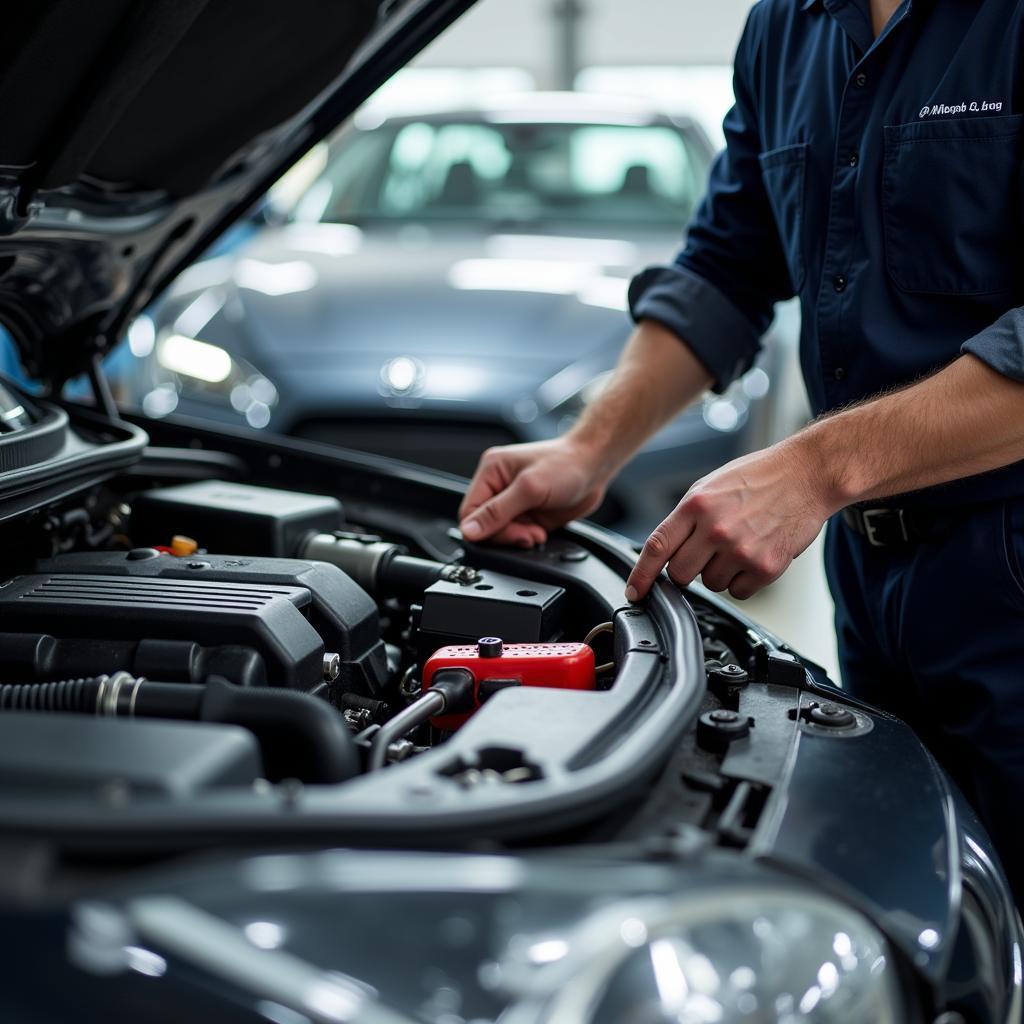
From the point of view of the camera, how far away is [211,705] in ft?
3.12

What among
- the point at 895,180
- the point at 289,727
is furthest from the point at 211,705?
the point at 895,180

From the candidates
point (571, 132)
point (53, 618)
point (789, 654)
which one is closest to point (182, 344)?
point (571, 132)

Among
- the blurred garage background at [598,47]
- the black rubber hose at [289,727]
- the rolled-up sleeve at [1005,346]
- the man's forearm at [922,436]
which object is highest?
the blurred garage background at [598,47]

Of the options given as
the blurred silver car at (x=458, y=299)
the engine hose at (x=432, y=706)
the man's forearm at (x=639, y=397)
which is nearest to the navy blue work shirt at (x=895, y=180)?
the man's forearm at (x=639, y=397)

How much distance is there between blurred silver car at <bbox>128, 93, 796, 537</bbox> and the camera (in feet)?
9.04

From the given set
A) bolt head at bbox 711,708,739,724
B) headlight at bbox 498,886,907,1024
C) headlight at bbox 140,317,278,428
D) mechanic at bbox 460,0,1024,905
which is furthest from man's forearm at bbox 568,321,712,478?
headlight at bbox 140,317,278,428

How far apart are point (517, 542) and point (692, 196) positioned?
2.39m

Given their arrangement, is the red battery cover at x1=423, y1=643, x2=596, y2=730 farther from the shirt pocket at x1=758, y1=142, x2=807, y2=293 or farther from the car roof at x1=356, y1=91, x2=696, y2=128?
the car roof at x1=356, y1=91, x2=696, y2=128

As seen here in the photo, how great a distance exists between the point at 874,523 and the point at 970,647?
176 mm

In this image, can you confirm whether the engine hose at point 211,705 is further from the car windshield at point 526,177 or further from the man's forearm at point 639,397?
the car windshield at point 526,177

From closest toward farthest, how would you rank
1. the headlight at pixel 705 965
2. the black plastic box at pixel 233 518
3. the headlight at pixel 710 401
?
the headlight at pixel 705 965 → the black plastic box at pixel 233 518 → the headlight at pixel 710 401

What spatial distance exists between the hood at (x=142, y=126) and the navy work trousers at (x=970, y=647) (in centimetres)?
90

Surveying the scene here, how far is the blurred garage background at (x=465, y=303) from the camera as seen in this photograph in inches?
109

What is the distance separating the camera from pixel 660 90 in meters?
10.7
